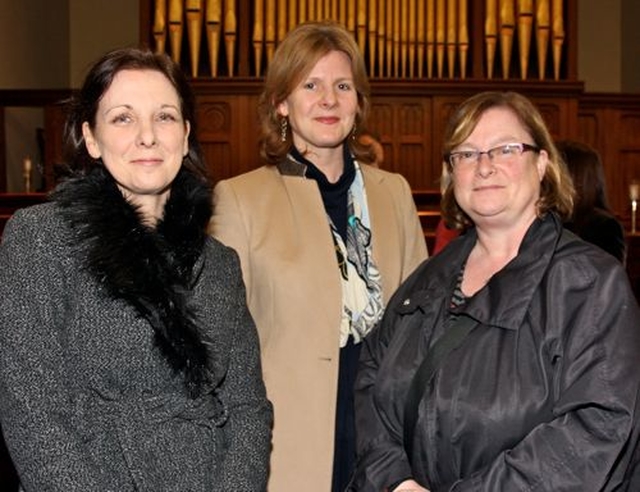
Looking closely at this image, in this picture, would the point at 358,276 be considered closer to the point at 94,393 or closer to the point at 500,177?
the point at 500,177

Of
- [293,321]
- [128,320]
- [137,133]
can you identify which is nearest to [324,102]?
[293,321]

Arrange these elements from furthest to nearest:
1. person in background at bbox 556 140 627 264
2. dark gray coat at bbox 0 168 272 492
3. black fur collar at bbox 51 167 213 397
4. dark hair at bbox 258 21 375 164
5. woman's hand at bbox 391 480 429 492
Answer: person in background at bbox 556 140 627 264 < dark hair at bbox 258 21 375 164 < woman's hand at bbox 391 480 429 492 < black fur collar at bbox 51 167 213 397 < dark gray coat at bbox 0 168 272 492

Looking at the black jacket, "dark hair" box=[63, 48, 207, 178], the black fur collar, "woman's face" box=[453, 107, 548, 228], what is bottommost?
the black jacket

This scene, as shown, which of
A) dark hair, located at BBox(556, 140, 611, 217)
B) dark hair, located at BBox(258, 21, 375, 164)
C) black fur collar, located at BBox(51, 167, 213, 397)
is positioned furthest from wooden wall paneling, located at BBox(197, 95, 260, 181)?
black fur collar, located at BBox(51, 167, 213, 397)

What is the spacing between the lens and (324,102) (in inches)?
112

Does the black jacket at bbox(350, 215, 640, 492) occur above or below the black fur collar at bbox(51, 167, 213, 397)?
below

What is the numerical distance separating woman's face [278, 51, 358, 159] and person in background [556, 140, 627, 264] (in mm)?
1234

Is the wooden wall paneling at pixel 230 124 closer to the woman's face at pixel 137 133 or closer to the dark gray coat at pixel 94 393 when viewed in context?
the woman's face at pixel 137 133

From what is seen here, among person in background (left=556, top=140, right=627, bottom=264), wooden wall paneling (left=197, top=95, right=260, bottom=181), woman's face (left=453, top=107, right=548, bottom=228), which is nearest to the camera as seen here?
woman's face (left=453, top=107, right=548, bottom=228)

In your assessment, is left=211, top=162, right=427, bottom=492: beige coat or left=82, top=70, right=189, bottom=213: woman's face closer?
left=82, top=70, right=189, bottom=213: woman's face

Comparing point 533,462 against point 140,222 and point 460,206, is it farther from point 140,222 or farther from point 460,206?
point 140,222

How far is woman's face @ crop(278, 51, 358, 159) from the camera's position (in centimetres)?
284

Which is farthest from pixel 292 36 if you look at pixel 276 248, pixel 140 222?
pixel 140 222

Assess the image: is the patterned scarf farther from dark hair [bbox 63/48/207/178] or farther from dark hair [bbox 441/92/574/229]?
dark hair [bbox 63/48/207/178]
